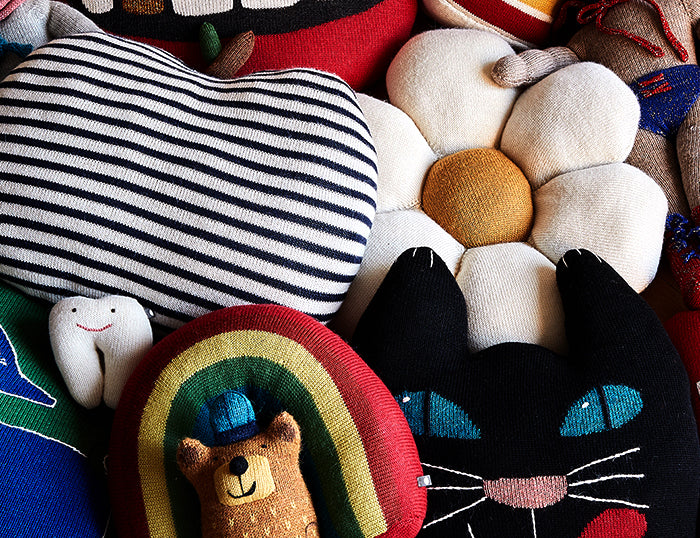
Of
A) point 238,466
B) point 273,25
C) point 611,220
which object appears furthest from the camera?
point 273,25

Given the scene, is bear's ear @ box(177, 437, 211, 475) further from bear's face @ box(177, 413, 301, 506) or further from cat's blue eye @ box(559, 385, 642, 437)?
cat's blue eye @ box(559, 385, 642, 437)

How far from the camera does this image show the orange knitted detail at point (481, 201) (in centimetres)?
76

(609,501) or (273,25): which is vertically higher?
(273,25)

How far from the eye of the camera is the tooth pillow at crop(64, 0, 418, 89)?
0.82m

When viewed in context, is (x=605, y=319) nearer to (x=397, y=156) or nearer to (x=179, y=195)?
(x=397, y=156)

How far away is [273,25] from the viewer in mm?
839

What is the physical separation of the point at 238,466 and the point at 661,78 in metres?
0.69

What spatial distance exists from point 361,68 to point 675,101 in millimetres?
408

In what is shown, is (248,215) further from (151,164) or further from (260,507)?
(260,507)

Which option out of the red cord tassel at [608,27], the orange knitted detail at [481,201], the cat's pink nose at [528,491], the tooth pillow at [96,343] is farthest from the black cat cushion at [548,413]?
the red cord tassel at [608,27]

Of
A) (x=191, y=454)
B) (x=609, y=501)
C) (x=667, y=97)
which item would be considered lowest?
(x=609, y=501)

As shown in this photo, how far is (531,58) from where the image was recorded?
0.85 metres

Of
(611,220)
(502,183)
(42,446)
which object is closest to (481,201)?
(502,183)

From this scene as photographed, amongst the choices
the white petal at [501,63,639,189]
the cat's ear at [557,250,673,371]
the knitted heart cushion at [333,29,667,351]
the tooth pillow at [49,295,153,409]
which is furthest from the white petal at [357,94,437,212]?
the tooth pillow at [49,295,153,409]
